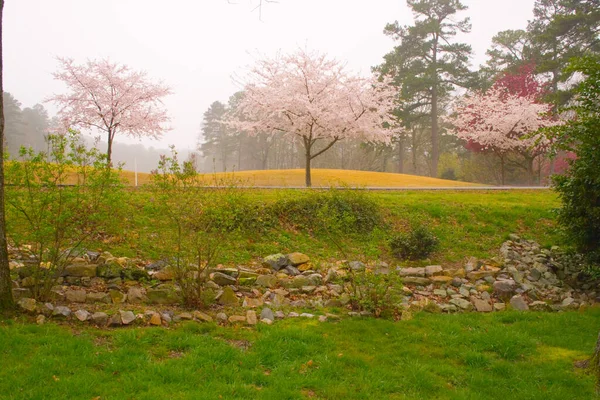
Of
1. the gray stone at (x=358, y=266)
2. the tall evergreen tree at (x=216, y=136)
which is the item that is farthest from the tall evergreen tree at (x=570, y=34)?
the tall evergreen tree at (x=216, y=136)

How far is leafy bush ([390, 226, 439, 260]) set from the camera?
907 cm

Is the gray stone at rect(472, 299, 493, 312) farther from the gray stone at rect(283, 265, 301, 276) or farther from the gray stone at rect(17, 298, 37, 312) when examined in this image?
the gray stone at rect(17, 298, 37, 312)

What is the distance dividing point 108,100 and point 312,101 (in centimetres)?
994

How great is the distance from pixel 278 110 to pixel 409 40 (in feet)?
68.6

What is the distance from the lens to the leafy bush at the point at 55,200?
5.40 m

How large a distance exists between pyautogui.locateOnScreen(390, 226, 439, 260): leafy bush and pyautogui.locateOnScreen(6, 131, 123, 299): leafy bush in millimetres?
5818

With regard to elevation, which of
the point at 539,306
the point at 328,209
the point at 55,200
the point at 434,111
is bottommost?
the point at 539,306

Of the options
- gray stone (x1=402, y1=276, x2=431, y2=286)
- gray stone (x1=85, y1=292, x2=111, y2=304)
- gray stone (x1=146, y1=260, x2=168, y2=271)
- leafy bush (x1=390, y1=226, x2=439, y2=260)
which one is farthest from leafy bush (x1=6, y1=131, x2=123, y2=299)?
leafy bush (x1=390, y1=226, x2=439, y2=260)

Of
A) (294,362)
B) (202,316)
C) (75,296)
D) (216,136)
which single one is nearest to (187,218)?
(202,316)

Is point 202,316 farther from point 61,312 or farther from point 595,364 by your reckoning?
point 595,364

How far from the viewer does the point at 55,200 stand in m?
5.52

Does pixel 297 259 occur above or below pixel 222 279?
above

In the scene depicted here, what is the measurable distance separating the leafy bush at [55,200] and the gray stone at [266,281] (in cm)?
256

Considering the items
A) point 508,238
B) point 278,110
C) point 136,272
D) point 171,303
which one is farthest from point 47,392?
point 278,110
